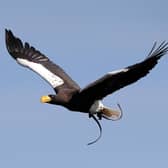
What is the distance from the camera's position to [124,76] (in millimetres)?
23141

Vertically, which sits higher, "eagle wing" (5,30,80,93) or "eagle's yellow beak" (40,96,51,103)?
"eagle wing" (5,30,80,93)

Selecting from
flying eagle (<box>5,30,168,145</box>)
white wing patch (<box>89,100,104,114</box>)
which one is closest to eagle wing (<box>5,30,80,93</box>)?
flying eagle (<box>5,30,168,145</box>)

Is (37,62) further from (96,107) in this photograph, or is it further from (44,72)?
(96,107)

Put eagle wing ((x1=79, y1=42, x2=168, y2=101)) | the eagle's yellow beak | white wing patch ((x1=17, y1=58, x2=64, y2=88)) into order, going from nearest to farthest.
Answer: eagle wing ((x1=79, y1=42, x2=168, y2=101)) < the eagle's yellow beak < white wing patch ((x1=17, y1=58, x2=64, y2=88))

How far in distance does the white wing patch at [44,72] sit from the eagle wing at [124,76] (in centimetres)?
322

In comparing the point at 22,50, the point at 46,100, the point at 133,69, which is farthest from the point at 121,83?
the point at 22,50

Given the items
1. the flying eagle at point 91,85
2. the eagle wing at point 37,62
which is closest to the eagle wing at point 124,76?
the flying eagle at point 91,85

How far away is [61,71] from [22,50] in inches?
77.1

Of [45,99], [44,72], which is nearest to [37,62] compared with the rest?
[44,72]

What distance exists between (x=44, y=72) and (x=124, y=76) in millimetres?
5270

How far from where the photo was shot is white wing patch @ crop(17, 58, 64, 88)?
1065 inches

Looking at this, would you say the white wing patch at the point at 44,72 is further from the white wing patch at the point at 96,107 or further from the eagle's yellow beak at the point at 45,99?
the white wing patch at the point at 96,107

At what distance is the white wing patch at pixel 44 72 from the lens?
1065 inches

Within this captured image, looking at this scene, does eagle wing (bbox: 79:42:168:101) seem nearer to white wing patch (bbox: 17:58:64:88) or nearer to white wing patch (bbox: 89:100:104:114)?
white wing patch (bbox: 89:100:104:114)
